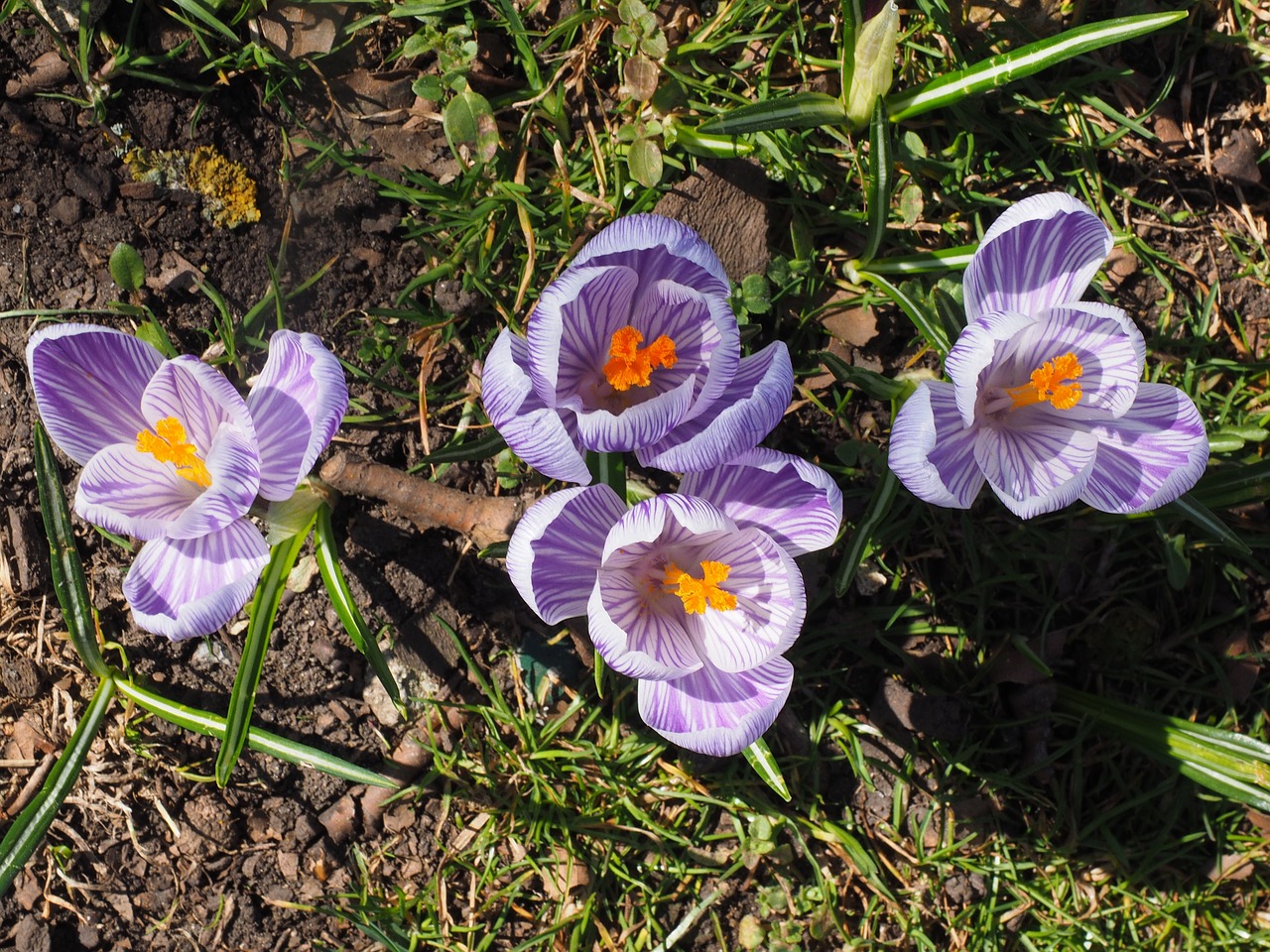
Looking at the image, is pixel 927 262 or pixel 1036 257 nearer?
pixel 1036 257

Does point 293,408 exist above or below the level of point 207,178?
below

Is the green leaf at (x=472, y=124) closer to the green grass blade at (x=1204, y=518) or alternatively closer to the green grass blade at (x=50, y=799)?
the green grass blade at (x=50, y=799)

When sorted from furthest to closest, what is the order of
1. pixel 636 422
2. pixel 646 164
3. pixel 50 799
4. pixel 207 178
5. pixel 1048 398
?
pixel 207 178 → pixel 646 164 → pixel 50 799 → pixel 1048 398 → pixel 636 422

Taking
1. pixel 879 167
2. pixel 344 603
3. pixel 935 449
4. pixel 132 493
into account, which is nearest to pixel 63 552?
pixel 132 493

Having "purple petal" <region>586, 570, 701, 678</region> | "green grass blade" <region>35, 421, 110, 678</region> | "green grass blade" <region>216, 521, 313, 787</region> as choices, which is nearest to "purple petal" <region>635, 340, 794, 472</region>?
"purple petal" <region>586, 570, 701, 678</region>

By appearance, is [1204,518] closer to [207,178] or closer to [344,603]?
[344,603]

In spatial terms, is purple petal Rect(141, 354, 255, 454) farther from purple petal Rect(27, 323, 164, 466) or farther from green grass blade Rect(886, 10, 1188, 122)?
green grass blade Rect(886, 10, 1188, 122)

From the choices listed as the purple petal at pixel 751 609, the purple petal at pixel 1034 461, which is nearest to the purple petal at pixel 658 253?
the purple petal at pixel 751 609

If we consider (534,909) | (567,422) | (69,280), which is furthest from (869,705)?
(69,280)
